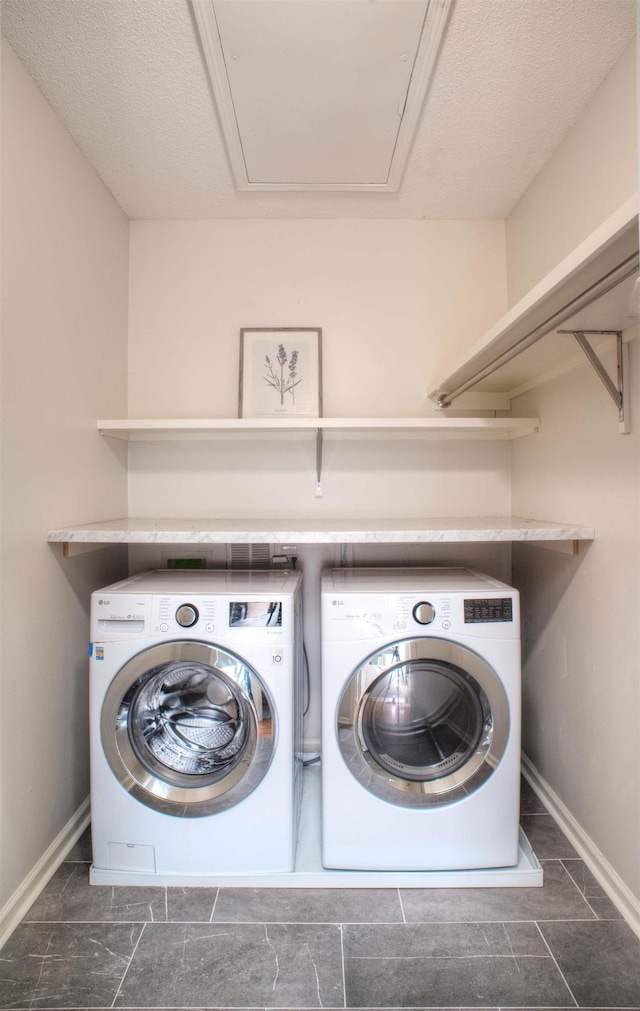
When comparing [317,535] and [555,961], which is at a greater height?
[317,535]

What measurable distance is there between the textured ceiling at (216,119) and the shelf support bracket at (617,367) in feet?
2.56

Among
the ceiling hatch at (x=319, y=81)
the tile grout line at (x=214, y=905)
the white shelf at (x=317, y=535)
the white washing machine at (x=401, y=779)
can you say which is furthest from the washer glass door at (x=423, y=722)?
the ceiling hatch at (x=319, y=81)

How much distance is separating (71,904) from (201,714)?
61cm

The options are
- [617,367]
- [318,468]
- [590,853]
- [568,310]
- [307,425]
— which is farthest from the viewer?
[318,468]

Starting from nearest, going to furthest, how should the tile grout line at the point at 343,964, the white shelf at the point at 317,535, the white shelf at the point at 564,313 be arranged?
the white shelf at the point at 564,313, the tile grout line at the point at 343,964, the white shelf at the point at 317,535

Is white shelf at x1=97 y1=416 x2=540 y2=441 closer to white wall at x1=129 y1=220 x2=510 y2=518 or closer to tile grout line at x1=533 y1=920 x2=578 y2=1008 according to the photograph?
white wall at x1=129 y1=220 x2=510 y2=518

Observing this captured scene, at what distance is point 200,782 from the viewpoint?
1427 mm

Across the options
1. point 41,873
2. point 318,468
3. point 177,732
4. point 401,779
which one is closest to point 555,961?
point 401,779

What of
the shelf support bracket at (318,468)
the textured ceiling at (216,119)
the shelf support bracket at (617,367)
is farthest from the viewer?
the shelf support bracket at (318,468)

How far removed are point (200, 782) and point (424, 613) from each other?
2.92 feet

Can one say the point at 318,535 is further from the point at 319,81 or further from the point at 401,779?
the point at 319,81

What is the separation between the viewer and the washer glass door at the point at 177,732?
4.57 feet

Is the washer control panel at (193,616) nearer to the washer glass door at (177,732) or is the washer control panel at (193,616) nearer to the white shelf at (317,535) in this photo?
the washer glass door at (177,732)

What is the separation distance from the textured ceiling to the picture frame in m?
0.55
